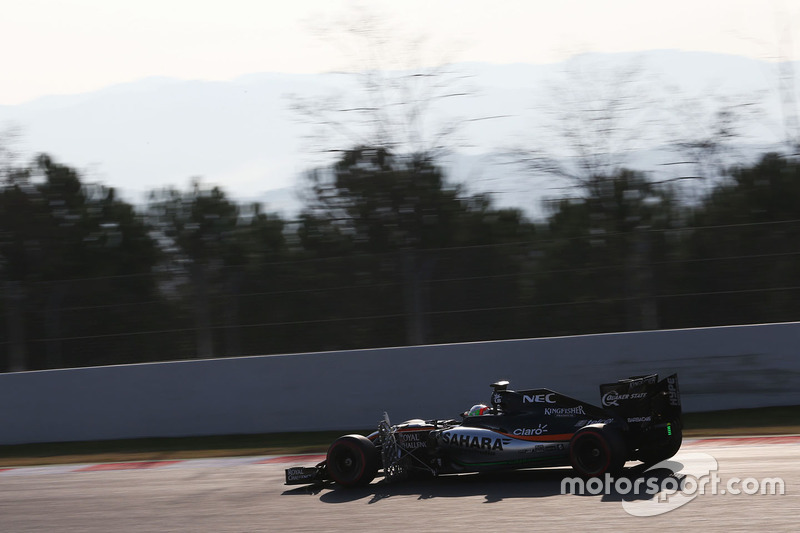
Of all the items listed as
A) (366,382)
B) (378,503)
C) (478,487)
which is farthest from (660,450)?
(366,382)

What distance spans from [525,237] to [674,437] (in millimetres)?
7063

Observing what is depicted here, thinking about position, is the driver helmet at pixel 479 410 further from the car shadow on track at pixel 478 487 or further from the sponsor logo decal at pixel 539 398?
the car shadow on track at pixel 478 487

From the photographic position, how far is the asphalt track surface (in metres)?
6.28

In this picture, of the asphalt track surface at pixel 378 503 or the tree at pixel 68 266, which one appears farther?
the tree at pixel 68 266

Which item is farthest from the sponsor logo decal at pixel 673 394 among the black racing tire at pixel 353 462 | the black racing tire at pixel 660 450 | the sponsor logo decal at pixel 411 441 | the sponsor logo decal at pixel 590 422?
the black racing tire at pixel 353 462

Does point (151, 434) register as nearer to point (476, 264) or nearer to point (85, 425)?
point (85, 425)

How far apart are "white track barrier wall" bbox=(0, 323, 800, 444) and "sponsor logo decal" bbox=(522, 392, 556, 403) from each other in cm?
431

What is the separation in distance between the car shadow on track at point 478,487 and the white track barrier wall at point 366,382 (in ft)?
12.9

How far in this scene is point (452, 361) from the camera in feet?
42.4

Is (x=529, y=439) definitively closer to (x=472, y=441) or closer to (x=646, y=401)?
(x=472, y=441)

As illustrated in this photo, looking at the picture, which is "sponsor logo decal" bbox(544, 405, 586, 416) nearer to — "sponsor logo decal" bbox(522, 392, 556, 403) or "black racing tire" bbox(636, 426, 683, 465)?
"sponsor logo decal" bbox(522, 392, 556, 403)

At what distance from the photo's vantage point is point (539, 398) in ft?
27.1

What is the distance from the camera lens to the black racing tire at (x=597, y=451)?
24.1ft

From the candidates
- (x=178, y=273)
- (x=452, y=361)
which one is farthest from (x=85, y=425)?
(x=452, y=361)
